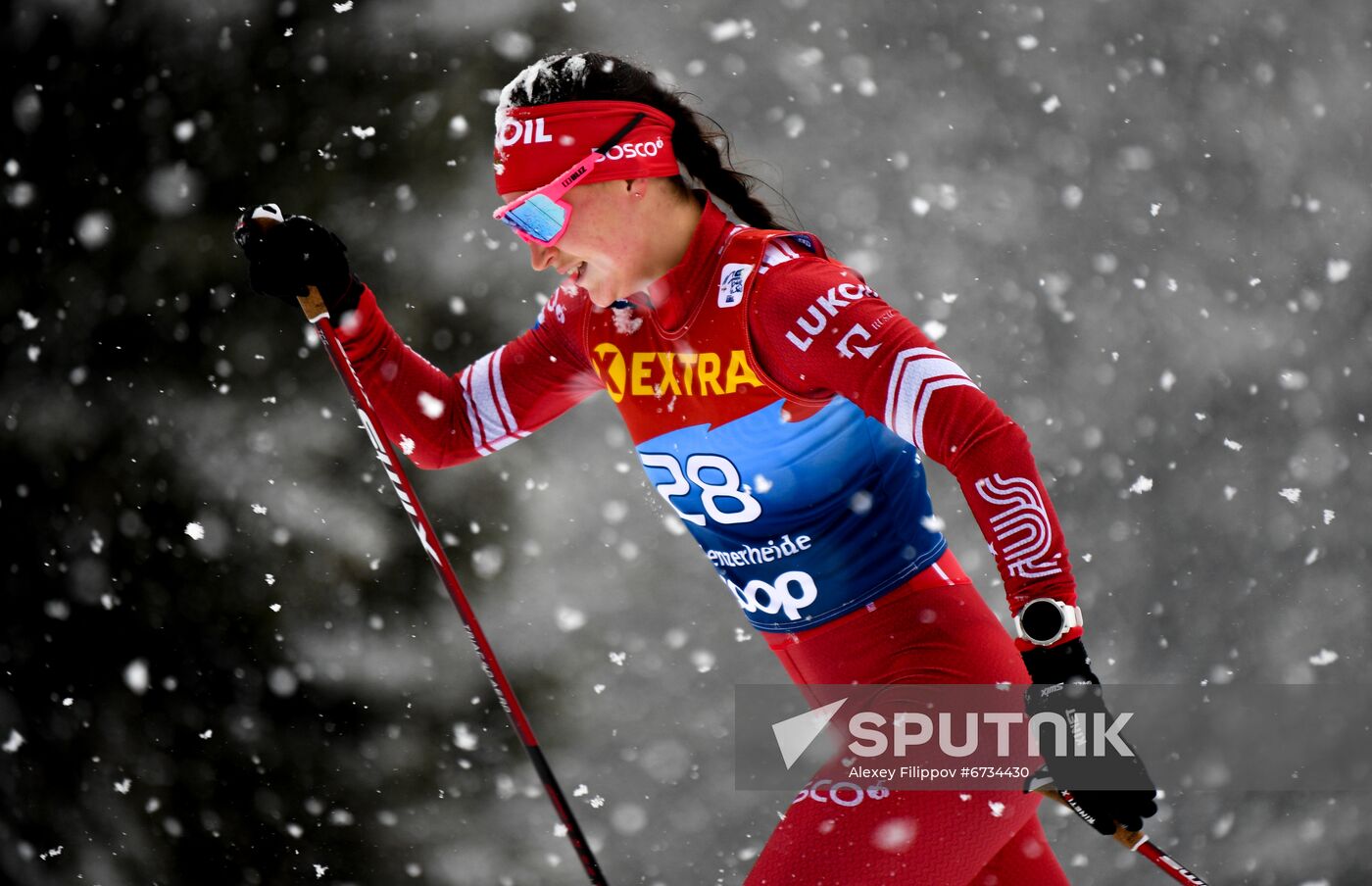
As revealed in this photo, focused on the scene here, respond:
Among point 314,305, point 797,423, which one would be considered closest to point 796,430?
point 797,423

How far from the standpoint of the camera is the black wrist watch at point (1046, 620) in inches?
59.4

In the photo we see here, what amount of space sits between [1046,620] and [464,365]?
1538 mm

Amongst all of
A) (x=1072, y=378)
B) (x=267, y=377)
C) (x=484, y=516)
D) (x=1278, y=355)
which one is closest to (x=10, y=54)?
(x=267, y=377)

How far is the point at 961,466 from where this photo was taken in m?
→ 1.56

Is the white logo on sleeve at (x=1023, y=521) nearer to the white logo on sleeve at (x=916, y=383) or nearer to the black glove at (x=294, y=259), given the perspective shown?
the white logo on sleeve at (x=916, y=383)

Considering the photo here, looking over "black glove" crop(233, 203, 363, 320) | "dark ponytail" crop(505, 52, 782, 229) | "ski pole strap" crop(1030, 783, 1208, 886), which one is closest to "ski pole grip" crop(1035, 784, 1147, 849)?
"ski pole strap" crop(1030, 783, 1208, 886)

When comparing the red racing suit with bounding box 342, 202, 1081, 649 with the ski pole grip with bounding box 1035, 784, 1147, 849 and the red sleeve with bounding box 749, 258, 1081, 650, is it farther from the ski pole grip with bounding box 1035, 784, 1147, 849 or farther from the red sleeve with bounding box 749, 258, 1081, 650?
the ski pole grip with bounding box 1035, 784, 1147, 849

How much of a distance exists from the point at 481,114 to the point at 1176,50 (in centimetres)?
155

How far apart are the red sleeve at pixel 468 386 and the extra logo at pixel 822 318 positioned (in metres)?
0.49

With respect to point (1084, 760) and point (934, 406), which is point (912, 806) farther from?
point (934, 406)

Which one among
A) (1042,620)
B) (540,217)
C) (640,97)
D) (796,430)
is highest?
(640,97)

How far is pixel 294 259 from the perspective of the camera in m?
1.93

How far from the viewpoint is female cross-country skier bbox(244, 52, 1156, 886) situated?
60.8 inches

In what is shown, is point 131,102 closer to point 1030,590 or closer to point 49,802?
point 49,802
